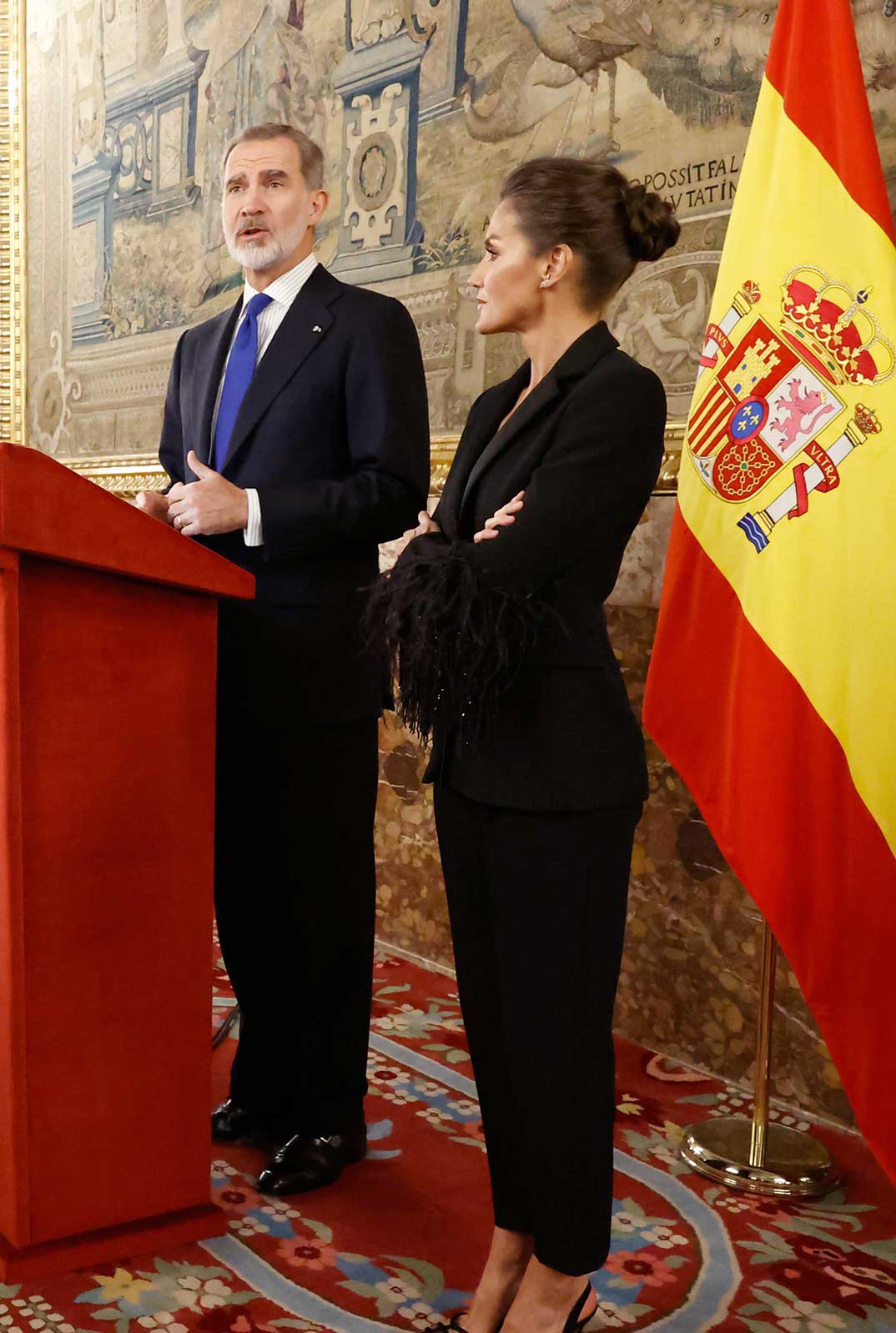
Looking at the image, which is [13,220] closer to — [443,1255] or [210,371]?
[210,371]

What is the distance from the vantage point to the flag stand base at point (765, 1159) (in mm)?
2895

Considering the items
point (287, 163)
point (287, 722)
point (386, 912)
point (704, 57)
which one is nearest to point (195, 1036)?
point (287, 722)

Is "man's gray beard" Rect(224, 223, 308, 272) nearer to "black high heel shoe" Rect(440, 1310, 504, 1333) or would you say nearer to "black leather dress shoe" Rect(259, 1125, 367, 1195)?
"black leather dress shoe" Rect(259, 1125, 367, 1195)

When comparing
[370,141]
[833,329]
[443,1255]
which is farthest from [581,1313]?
[370,141]

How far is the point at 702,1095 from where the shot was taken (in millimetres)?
3473

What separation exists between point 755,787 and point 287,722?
1.02 meters

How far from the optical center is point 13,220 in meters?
7.23

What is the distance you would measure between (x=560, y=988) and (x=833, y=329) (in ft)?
5.04

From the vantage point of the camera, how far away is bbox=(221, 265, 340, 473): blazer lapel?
279 cm

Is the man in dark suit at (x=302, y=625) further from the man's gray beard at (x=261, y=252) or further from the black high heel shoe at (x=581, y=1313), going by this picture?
the black high heel shoe at (x=581, y=1313)

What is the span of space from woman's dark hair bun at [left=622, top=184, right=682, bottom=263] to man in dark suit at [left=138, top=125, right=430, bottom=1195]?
83 centimetres

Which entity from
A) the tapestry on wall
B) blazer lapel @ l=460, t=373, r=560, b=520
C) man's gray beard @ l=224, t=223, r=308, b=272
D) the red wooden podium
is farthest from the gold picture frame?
blazer lapel @ l=460, t=373, r=560, b=520

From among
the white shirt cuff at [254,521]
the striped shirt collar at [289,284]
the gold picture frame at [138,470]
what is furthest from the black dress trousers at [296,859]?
the gold picture frame at [138,470]

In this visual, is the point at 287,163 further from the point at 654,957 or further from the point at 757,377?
the point at 654,957
